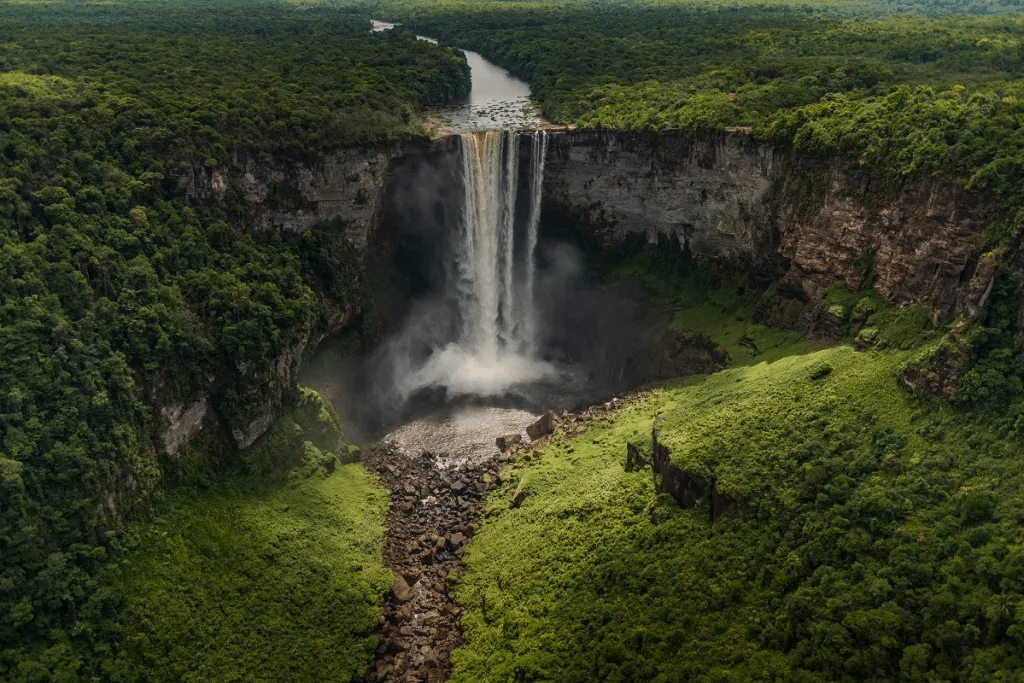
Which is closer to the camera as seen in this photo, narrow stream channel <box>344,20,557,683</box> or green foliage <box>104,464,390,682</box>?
green foliage <box>104,464,390,682</box>

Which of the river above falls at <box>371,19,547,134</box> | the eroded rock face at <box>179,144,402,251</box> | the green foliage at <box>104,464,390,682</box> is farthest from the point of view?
the river above falls at <box>371,19,547,134</box>

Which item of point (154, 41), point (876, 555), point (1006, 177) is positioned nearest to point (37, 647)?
point (876, 555)

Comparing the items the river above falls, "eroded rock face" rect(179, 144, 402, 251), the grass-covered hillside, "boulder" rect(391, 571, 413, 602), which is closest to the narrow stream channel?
"boulder" rect(391, 571, 413, 602)

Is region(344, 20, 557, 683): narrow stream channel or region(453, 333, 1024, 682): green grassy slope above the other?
region(453, 333, 1024, 682): green grassy slope

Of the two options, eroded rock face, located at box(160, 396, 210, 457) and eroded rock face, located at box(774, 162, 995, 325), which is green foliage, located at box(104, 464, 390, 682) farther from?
eroded rock face, located at box(774, 162, 995, 325)

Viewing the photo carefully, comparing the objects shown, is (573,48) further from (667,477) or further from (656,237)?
(667,477)
